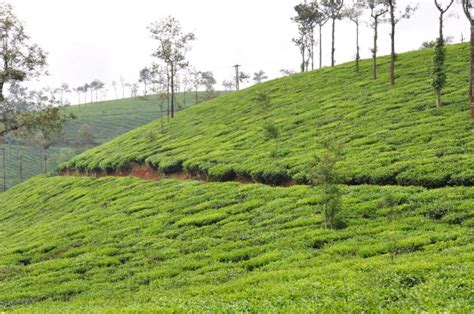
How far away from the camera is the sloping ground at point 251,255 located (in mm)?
13164

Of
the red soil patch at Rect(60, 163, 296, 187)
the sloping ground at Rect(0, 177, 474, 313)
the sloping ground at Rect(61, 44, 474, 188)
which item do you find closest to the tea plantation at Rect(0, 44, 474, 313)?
the sloping ground at Rect(0, 177, 474, 313)

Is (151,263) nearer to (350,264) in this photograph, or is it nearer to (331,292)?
(350,264)

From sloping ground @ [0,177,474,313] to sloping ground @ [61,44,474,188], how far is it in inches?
104

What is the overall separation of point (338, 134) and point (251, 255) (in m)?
22.2

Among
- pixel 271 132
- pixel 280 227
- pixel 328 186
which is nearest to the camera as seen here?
pixel 328 186

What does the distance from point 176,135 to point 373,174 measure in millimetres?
43617

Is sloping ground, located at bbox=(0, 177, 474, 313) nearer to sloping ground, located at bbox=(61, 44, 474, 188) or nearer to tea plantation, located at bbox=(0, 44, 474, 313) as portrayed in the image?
tea plantation, located at bbox=(0, 44, 474, 313)

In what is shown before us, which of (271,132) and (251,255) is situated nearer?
(251,255)

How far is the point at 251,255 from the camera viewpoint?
21.9m

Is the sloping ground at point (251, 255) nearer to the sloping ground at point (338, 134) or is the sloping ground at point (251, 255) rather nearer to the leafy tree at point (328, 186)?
the leafy tree at point (328, 186)

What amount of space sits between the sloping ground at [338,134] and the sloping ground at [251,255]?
265 centimetres

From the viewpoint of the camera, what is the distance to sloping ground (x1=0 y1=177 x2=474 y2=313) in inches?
518

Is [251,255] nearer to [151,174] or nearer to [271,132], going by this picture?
[271,132]

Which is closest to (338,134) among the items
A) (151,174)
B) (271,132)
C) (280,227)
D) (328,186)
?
(271,132)
